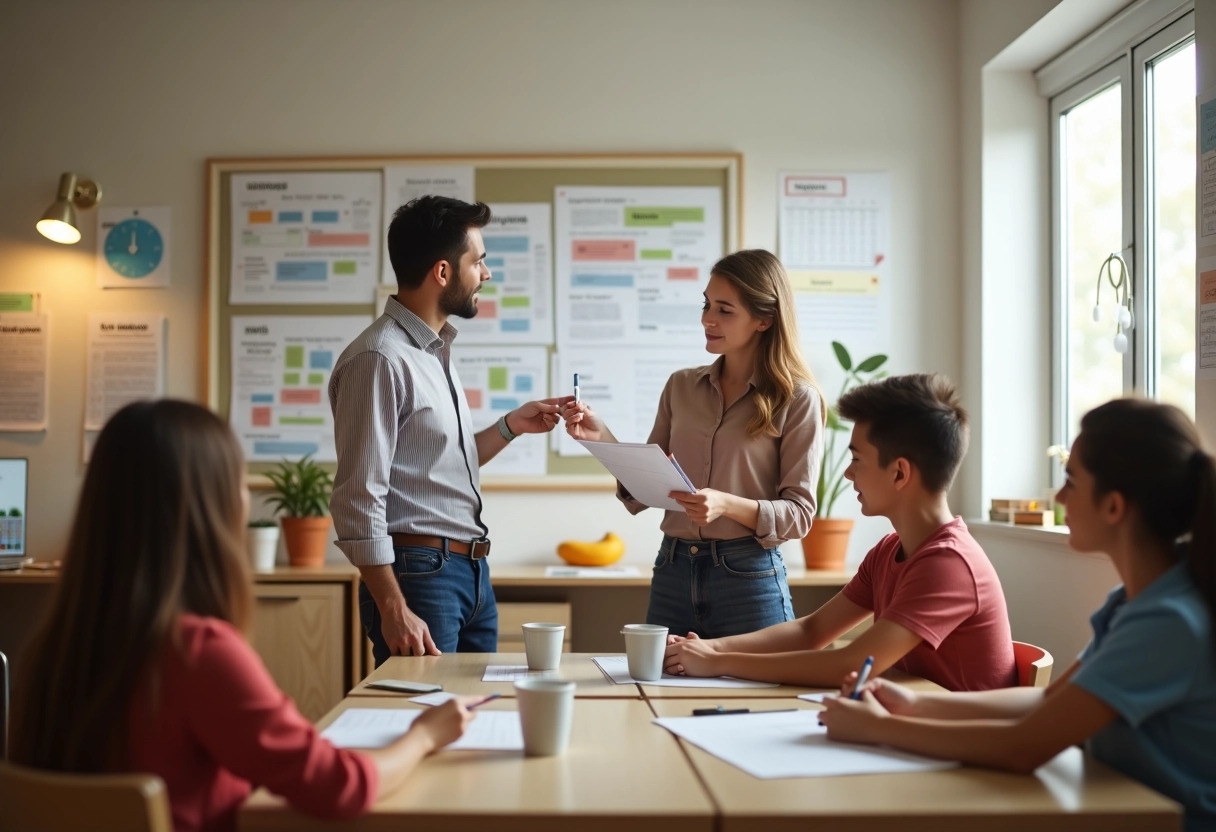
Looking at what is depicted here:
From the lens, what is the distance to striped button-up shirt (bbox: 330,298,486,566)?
2068 mm

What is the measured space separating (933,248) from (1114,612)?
249 centimetres

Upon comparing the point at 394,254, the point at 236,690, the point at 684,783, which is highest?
the point at 394,254

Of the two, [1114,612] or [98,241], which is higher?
[98,241]

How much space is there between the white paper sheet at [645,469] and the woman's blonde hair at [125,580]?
0.93m

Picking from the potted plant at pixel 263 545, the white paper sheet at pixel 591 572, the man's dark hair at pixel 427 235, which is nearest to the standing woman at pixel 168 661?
the man's dark hair at pixel 427 235

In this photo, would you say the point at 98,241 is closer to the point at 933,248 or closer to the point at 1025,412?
the point at 933,248

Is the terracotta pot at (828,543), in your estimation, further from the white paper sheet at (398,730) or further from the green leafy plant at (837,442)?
the white paper sheet at (398,730)

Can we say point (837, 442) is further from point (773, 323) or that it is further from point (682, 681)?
point (682, 681)

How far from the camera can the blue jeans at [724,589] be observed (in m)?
2.15

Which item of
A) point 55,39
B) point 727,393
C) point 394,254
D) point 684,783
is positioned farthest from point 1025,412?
point 55,39

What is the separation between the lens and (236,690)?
107 centimetres

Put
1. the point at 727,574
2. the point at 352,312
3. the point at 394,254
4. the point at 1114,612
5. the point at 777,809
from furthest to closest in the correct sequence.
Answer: the point at 352,312 < the point at 394,254 < the point at 727,574 < the point at 1114,612 < the point at 777,809

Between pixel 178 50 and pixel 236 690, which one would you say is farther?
pixel 178 50

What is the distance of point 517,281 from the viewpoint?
145 inches
